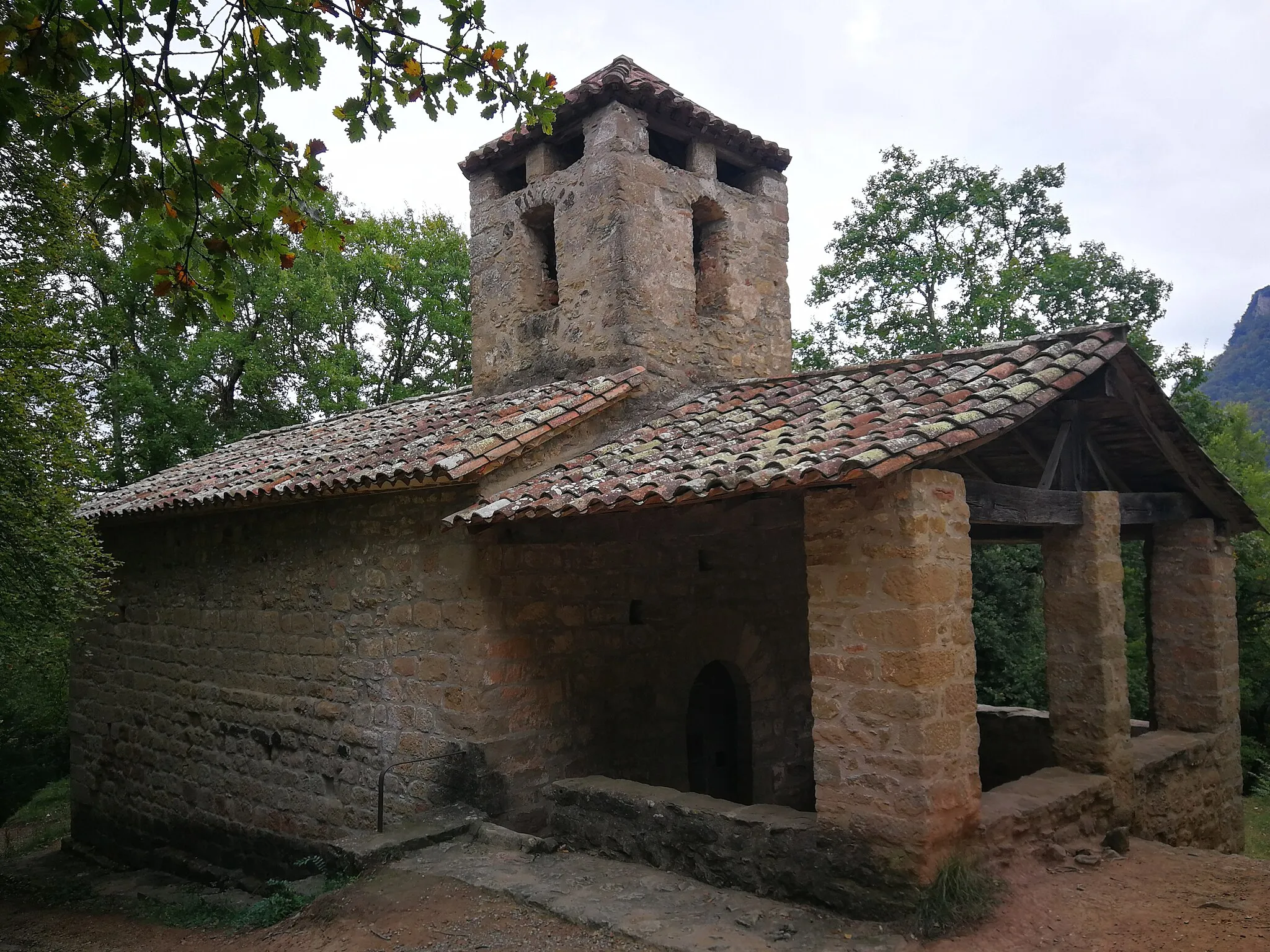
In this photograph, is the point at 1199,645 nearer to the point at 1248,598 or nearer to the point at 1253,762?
the point at 1253,762

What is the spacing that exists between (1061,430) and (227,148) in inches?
198

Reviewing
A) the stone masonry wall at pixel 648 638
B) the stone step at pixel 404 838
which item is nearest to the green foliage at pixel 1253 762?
the stone masonry wall at pixel 648 638

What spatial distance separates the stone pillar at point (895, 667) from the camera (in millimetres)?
4395

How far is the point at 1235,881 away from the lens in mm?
4816

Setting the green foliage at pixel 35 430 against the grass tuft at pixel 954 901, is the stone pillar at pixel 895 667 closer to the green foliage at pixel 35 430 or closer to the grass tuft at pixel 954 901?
the grass tuft at pixel 954 901

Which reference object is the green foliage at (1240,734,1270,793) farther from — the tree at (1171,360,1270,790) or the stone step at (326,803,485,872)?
the stone step at (326,803,485,872)

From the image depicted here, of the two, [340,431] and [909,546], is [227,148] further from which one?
[340,431]

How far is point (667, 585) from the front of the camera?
720 centimetres

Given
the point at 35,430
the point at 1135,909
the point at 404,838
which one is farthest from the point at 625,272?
the point at 1135,909

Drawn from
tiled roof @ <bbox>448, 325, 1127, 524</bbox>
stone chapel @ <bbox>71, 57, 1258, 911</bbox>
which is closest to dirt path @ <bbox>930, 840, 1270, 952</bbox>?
stone chapel @ <bbox>71, 57, 1258, 911</bbox>

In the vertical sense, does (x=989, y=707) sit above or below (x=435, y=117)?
below

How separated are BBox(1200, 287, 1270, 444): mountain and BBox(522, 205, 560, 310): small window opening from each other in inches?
1870

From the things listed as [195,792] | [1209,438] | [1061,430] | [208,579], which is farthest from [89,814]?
[1209,438]

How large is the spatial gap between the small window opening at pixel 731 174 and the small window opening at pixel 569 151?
4.31ft
